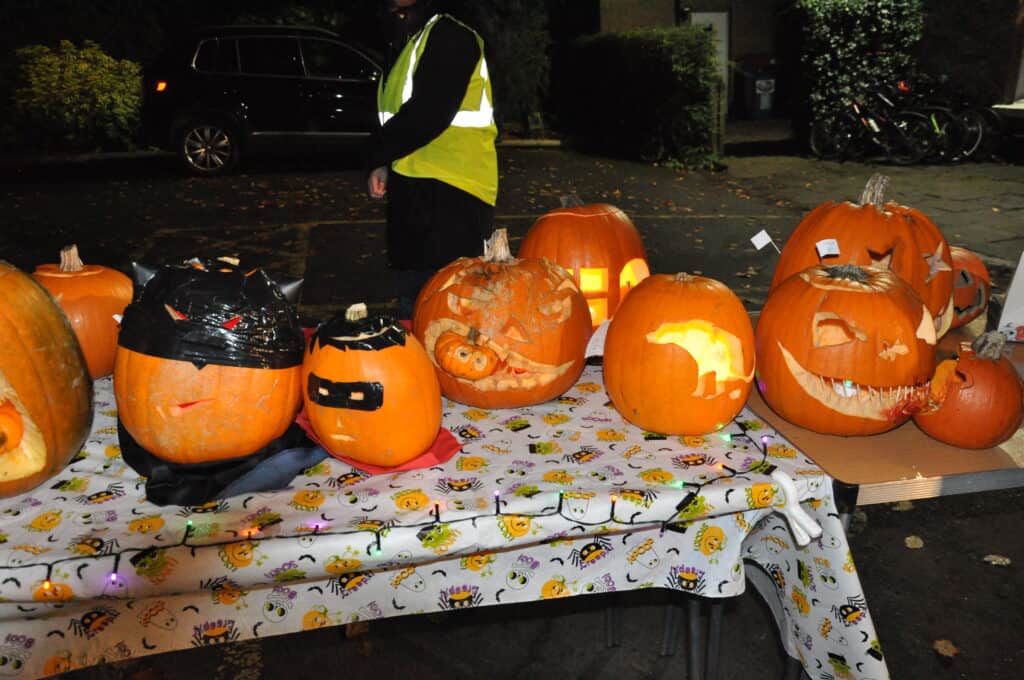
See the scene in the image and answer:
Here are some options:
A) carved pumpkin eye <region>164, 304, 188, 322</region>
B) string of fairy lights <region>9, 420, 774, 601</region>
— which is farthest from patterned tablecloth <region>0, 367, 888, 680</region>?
carved pumpkin eye <region>164, 304, 188, 322</region>

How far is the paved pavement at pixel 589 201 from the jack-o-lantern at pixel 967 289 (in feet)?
2.41

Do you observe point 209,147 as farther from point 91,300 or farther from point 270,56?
point 91,300

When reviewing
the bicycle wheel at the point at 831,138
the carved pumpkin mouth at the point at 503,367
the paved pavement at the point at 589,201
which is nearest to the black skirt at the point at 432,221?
the paved pavement at the point at 589,201

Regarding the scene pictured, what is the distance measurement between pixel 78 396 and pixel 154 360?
9.6 inches

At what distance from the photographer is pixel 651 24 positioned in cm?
1731

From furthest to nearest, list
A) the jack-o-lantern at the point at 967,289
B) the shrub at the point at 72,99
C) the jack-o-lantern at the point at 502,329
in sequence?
the shrub at the point at 72,99 < the jack-o-lantern at the point at 967,289 < the jack-o-lantern at the point at 502,329

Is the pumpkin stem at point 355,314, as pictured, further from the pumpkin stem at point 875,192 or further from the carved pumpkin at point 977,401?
the pumpkin stem at point 875,192

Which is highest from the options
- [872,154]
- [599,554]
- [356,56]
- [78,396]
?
[356,56]

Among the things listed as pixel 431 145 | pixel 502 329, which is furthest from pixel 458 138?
pixel 502 329

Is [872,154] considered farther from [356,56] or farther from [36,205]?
[36,205]

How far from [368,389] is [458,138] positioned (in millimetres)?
1602

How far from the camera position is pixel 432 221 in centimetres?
312

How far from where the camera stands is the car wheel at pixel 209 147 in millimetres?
10969

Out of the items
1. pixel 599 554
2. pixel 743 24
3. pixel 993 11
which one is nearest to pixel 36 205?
pixel 599 554
